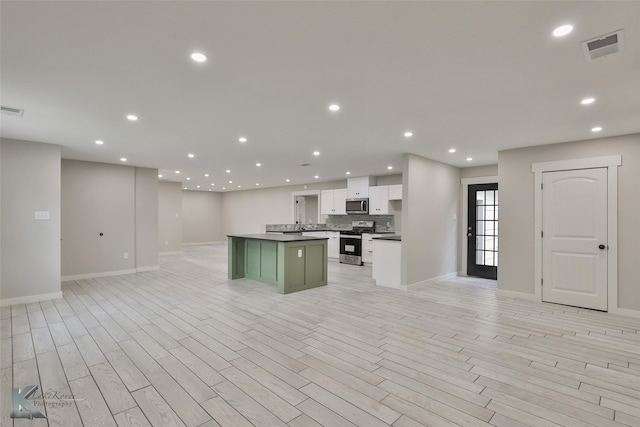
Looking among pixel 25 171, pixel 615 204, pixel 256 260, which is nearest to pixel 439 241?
pixel 615 204

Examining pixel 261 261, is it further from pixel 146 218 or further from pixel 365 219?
pixel 365 219

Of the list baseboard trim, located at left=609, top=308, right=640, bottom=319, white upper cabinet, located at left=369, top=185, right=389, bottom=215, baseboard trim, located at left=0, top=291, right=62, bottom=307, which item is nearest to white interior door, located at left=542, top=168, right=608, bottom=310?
baseboard trim, located at left=609, top=308, right=640, bottom=319

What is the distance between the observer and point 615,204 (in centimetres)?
416

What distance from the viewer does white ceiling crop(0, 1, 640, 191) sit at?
173 centimetres

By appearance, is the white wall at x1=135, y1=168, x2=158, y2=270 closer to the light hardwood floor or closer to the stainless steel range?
the light hardwood floor

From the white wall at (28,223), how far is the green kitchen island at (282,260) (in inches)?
114

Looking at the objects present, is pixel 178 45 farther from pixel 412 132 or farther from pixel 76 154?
pixel 76 154

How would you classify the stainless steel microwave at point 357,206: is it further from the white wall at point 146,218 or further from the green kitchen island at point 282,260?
the white wall at point 146,218

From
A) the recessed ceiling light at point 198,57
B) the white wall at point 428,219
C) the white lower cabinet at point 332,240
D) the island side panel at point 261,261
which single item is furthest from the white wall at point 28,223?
the white wall at point 428,219

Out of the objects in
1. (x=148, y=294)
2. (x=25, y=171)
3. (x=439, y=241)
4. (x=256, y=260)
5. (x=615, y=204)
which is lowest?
(x=148, y=294)

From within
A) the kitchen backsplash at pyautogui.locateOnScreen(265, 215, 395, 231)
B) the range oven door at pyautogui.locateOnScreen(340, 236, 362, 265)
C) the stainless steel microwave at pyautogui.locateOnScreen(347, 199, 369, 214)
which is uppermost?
the stainless steel microwave at pyautogui.locateOnScreen(347, 199, 369, 214)

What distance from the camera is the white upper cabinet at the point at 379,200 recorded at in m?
8.08

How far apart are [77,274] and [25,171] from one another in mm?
2618

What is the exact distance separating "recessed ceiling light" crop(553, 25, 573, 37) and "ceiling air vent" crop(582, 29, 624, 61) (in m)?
0.23
